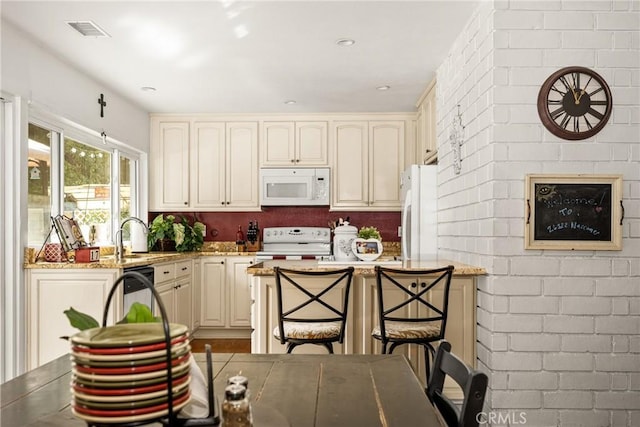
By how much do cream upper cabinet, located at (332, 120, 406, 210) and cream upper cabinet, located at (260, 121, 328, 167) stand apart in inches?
6.0

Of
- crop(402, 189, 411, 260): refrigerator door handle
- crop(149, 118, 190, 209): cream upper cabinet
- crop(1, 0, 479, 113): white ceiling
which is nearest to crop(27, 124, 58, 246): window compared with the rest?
crop(1, 0, 479, 113): white ceiling

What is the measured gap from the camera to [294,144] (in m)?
5.80

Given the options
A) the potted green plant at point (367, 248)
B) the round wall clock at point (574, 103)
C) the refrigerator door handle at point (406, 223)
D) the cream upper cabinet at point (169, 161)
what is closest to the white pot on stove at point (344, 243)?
the potted green plant at point (367, 248)

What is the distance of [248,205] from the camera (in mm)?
5852

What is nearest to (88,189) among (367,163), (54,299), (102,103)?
(102,103)

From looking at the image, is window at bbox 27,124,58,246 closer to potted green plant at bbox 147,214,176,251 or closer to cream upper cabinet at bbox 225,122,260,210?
potted green plant at bbox 147,214,176,251

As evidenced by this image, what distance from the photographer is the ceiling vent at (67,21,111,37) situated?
127 inches

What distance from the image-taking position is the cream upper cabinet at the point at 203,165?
19.2ft

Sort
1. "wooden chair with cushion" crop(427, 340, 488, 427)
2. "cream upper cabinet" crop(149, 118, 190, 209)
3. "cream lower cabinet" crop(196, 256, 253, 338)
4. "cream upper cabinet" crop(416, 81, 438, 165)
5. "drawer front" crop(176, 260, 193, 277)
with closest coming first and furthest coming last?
1. "wooden chair with cushion" crop(427, 340, 488, 427)
2. "cream upper cabinet" crop(416, 81, 438, 165)
3. "drawer front" crop(176, 260, 193, 277)
4. "cream lower cabinet" crop(196, 256, 253, 338)
5. "cream upper cabinet" crop(149, 118, 190, 209)

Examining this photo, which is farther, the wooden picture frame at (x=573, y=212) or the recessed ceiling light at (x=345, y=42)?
the recessed ceiling light at (x=345, y=42)

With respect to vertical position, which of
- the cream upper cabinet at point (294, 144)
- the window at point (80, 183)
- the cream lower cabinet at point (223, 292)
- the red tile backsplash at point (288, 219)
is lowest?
the cream lower cabinet at point (223, 292)

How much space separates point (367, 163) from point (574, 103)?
307 centimetres

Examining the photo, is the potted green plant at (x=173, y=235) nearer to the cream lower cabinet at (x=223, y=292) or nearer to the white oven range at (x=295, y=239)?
the cream lower cabinet at (x=223, y=292)

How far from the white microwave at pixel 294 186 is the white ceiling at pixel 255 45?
33.0 inches
